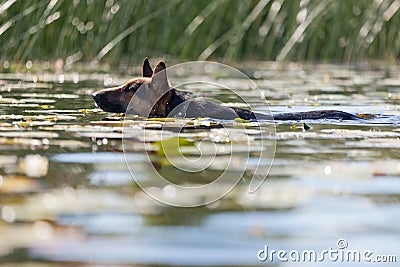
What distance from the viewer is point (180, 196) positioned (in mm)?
4555

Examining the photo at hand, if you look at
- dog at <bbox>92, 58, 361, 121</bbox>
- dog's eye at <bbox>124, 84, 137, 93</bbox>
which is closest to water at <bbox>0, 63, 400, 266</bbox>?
dog at <bbox>92, 58, 361, 121</bbox>

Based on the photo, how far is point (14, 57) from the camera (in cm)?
1375

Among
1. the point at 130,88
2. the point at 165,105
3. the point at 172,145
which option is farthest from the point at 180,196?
the point at 130,88

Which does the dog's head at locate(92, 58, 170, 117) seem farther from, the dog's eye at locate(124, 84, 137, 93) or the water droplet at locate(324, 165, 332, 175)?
the water droplet at locate(324, 165, 332, 175)

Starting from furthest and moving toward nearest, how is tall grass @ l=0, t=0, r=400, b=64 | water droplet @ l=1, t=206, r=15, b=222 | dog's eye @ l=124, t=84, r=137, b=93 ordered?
tall grass @ l=0, t=0, r=400, b=64
dog's eye @ l=124, t=84, r=137, b=93
water droplet @ l=1, t=206, r=15, b=222

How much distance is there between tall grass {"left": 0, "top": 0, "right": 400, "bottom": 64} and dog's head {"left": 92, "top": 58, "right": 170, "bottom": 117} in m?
2.77

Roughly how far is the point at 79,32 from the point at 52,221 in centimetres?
1023

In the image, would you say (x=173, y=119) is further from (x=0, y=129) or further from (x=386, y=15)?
(x=386, y=15)

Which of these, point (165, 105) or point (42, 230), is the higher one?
point (165, 105)

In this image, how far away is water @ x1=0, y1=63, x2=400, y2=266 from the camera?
3537mm

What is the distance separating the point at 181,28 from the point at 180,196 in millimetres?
10308

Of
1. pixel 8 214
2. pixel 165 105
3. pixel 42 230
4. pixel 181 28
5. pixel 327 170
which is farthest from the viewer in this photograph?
pixel 181 28

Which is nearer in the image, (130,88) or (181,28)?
(130,88)

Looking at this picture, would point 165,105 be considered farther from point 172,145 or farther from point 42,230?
point 42,230
